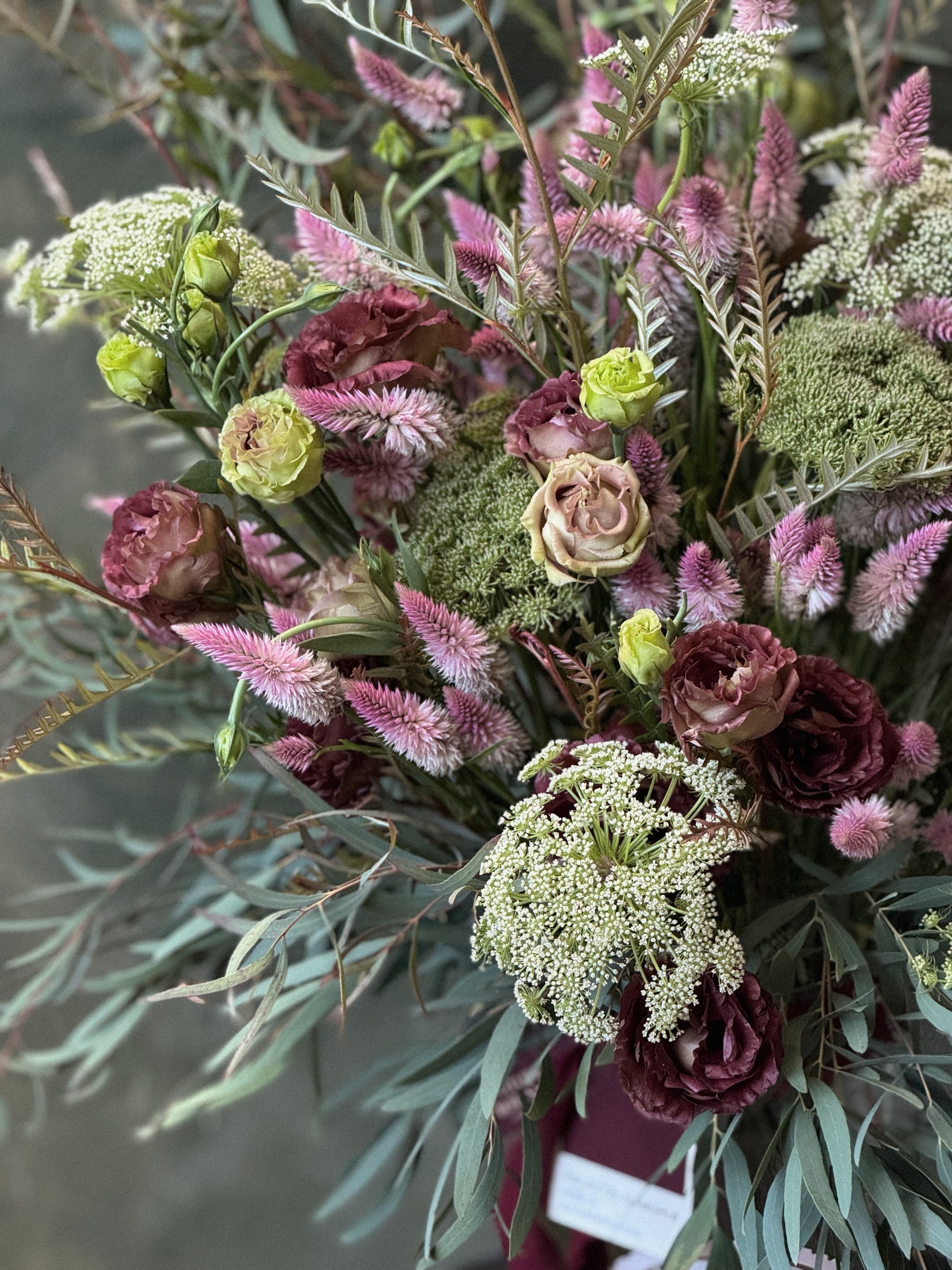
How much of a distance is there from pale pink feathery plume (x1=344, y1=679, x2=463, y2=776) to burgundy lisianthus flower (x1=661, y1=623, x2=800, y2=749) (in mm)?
107

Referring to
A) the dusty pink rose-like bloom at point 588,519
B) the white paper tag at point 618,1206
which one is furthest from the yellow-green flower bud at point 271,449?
the white paper tag at point 618,1206

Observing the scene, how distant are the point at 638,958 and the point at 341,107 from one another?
779 mm

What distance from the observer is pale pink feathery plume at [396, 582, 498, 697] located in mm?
469

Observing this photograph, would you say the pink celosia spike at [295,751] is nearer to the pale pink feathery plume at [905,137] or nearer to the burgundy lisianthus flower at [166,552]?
the burgundy lisianthus flower at [166,552]

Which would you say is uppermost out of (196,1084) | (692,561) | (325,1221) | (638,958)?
(692,561)

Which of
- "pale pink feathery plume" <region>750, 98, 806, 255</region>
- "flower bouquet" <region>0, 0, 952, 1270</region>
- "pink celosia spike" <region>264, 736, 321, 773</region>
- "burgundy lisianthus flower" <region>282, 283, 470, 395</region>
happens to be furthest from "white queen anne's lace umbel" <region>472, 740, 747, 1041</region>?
"pale pink feathery plume" <region>750, 98, 806, 255</region>

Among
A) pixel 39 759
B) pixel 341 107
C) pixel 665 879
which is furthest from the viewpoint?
pixel 39 759

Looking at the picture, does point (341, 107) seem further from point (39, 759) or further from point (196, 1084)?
point (196, 1084)

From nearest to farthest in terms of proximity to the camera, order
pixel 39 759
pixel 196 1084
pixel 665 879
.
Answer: pixel 665 879 → pixel 39 759 → pixel 196 1084

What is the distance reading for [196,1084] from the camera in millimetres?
1211

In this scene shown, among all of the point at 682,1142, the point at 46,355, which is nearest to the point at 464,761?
the point at 682,1142

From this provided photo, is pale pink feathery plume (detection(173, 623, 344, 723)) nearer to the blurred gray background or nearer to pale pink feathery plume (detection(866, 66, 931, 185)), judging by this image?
pale pink feathery plume (detection(866, 66, 931, 185))

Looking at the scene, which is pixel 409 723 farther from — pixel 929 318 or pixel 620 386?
pixel 929 318

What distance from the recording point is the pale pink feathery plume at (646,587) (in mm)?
499
